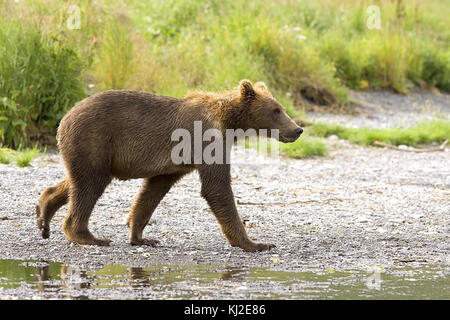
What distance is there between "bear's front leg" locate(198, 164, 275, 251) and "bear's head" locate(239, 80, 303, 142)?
24.8 inches

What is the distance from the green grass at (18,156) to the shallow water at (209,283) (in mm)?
3932

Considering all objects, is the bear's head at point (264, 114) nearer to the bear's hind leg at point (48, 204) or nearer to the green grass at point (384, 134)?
the bear's hind leg at point (48, 204)

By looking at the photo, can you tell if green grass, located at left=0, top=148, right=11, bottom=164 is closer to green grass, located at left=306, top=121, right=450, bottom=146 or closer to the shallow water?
the shallow water

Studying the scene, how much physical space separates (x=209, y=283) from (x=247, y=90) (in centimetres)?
208

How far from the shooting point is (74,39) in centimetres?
1323

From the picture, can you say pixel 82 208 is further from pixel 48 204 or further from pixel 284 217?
pixel 284 217

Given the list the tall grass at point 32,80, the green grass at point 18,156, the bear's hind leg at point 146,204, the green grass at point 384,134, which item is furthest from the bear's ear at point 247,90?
the green grass at point 384,134

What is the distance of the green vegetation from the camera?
476 inches

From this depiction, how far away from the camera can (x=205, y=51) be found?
16.3m

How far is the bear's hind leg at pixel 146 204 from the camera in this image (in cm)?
778

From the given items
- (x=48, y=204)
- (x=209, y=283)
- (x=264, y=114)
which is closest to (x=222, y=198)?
(x=264, y=114)

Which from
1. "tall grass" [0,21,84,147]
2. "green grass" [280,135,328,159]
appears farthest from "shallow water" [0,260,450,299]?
"green grass" [280,135,328,159]

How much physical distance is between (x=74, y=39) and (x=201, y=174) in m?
6.38
